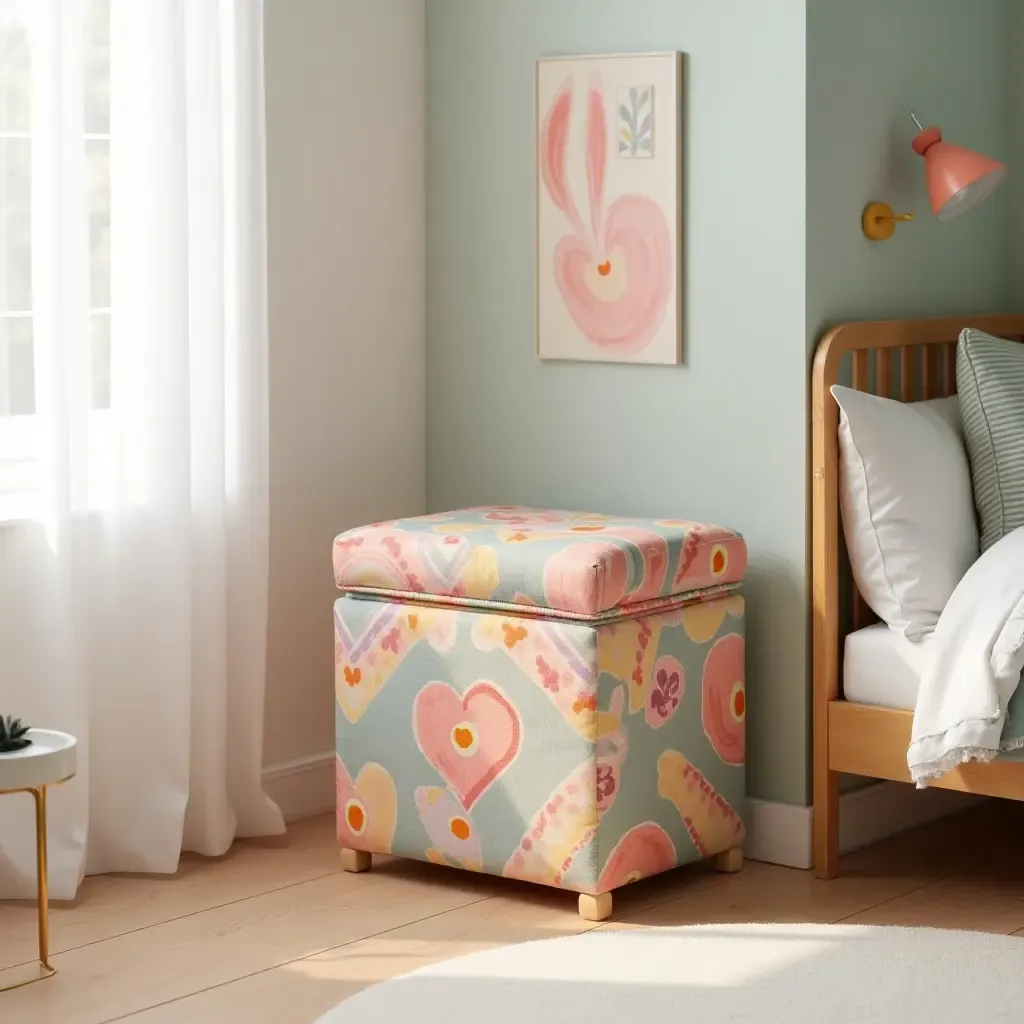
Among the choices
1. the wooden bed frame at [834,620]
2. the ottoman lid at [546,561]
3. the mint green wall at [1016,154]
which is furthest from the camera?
the mint green wall at [1016,154]

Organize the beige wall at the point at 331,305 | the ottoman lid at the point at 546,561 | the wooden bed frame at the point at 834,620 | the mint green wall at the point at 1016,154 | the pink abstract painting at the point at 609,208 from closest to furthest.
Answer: the ottoman lid at the point at 546,561 < the wooden bed frame at the point at 834,620 < the pink abstract painting at the point at 609,208 < the beige wall at the point at 331,305 < the mint green wall at the point at 1016,154

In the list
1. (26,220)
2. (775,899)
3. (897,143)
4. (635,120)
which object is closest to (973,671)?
(775,899)

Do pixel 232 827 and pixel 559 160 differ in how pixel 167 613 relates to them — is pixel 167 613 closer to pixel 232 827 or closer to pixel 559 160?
pixel 232 827

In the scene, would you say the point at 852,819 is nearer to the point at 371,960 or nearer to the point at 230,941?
the point at 371,960

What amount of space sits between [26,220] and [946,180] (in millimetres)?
1553

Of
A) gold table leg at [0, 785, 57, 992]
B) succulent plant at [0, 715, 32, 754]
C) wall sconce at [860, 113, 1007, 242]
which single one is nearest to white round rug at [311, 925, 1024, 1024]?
gold table leg at [0, 785, 57, 992]

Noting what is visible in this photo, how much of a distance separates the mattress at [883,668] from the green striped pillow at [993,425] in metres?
0.26

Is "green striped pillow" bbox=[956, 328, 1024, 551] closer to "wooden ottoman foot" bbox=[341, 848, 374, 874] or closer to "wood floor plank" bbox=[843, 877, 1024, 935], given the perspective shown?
"wood floor plank" bbox=[843, 877, 1024, 935]

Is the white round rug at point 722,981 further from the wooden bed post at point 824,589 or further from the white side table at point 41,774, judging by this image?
the white side table at point 41,774

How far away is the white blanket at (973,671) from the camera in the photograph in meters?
2.73

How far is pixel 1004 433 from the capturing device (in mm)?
3129

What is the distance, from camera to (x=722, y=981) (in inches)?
101

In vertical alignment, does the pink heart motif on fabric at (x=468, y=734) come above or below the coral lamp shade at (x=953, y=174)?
below

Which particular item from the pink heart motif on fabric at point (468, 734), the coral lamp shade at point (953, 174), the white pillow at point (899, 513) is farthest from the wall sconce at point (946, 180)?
the pink heart motif on fabric at point (468, 734)
